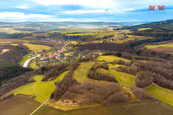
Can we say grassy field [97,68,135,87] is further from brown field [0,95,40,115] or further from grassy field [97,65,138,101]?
brown field [0,95,40,115]

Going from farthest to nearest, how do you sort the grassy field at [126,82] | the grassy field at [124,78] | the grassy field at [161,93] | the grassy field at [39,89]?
1. the grassy field at [124,78]
2. the grassy field at [39,89]
3. the grassy field at [126,82]
4. the grassy field at [161,93]

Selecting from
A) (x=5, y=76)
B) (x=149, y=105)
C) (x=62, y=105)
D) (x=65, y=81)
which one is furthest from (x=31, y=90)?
(x=149, y=105)

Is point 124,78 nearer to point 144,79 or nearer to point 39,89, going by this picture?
point 144,79

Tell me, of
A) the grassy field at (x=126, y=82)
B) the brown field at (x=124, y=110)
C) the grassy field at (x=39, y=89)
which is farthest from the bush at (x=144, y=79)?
the grassy field at (x=39, y=89)

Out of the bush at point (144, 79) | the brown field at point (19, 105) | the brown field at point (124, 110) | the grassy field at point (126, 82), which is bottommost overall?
the brown field at point (19, 105)

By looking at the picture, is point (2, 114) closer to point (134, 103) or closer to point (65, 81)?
point (65, 81)

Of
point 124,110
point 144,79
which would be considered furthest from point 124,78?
point 124,110

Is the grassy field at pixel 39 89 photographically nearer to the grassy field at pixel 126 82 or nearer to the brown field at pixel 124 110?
the brown field at pixel 124 110
